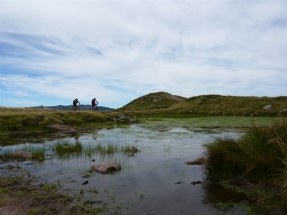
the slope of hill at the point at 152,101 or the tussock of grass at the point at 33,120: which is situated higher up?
the slope of hill at the point at 152,101

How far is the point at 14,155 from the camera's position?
16031 millimetres

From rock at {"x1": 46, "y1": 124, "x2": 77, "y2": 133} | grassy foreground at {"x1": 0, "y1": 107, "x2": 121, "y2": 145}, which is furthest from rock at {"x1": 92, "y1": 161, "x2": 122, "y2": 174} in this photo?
rock at {"x1": 46, "y1": 124, "x2": 77, "y2": 133}

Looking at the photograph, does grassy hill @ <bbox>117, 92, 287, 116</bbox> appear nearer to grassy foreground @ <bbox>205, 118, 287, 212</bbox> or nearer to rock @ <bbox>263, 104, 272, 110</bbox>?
rock @ <bbox>263, 104, 272, 110</bbox>

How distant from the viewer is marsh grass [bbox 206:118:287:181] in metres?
9.72

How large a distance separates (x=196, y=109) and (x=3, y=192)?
63.5 metres

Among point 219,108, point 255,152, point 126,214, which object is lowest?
point 126,214

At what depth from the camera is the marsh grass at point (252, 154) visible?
9719mm

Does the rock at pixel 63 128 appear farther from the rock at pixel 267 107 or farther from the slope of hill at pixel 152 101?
the slope of hill at pixel 152 101

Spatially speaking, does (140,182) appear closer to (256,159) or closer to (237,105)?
(256,159)

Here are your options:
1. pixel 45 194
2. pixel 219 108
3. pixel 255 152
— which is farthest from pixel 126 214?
pixel 219 108

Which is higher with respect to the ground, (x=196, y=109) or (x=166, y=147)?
(x=196, y=109)

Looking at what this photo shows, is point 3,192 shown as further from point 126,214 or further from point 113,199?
point 126,214

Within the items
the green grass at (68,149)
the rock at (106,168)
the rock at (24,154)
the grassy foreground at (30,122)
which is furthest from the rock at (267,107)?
the rock at (24,154)

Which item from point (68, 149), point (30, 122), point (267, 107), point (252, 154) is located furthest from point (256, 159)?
point (267, 107)
